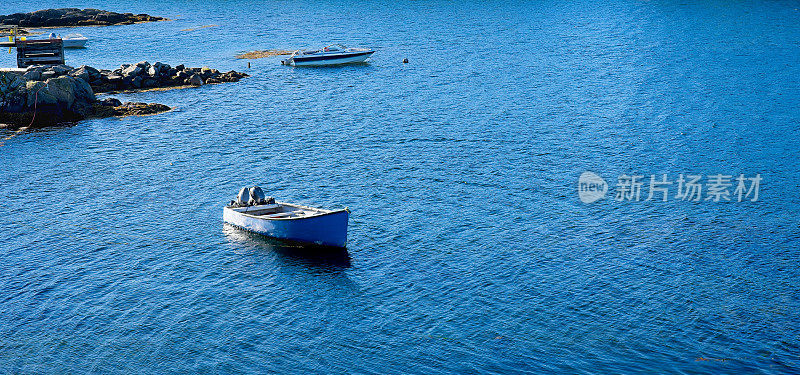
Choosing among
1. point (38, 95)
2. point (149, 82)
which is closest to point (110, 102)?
point (38, 95)

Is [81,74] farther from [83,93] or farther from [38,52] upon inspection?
[38,52]

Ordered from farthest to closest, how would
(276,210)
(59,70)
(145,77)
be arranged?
(145,77) < (59,70) < (276,210)

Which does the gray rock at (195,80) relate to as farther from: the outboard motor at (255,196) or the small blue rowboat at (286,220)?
the outboard motor at (255,196)

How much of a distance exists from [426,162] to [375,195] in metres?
8.70

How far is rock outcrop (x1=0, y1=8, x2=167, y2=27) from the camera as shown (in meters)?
169

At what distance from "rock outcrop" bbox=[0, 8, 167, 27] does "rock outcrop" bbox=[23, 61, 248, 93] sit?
87185mm

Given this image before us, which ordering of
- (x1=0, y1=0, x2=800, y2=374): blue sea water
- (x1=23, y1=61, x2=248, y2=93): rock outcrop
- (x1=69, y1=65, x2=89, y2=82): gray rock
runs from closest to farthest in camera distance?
1. (x1=0, y1=0, x2=800, y2=374): blue sea water
2. (x1=69, y1=65, x2=89, y2=82): gray rock
3. (x1=23, y1=61, x2=248, y2=93): rock outcrop

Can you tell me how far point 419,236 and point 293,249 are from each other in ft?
23.0

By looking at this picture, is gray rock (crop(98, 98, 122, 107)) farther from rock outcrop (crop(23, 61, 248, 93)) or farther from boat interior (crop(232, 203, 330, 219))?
boat interior (crop(232, 203, 330, 219))

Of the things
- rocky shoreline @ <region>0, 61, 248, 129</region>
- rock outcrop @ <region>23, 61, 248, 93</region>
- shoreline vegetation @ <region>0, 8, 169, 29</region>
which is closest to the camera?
rocky shoreline @ <region>0, 61, 248, 129</region>

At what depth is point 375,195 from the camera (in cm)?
5159

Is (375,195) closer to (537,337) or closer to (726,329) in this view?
(537,337)

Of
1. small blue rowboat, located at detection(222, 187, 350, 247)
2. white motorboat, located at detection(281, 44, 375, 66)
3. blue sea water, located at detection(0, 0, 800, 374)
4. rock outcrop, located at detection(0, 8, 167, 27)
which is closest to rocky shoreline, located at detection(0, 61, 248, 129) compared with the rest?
blue sea water, located at detection(0, 0, 800, 374)

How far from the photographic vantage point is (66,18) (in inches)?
6895
